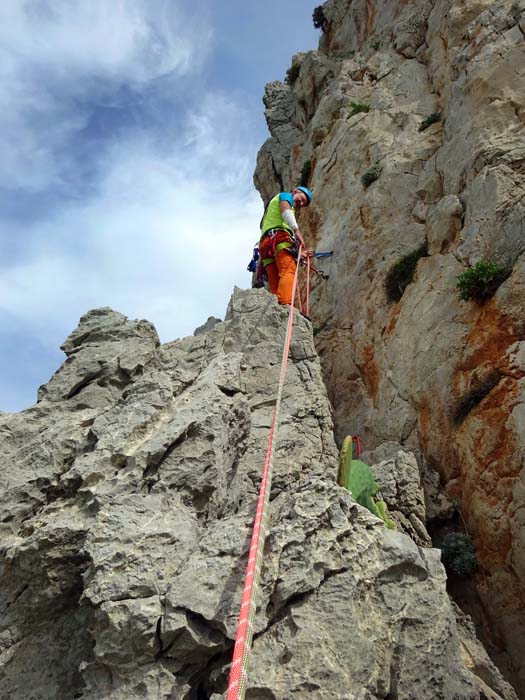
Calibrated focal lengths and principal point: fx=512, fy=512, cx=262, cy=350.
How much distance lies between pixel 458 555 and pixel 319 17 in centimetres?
2860

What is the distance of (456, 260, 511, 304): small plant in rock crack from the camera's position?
9547 millimetres

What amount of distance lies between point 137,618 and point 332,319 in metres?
11.5

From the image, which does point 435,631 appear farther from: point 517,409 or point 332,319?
point 332,319

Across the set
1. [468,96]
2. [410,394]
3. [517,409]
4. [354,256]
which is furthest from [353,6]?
[517,409]

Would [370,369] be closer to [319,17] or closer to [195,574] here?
[195,574]

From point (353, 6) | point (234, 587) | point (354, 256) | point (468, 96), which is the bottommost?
point (234, 587)

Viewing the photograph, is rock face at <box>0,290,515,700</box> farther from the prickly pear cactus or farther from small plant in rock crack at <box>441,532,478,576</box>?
small plant in rock crack at <box>441,532,478,576</box>

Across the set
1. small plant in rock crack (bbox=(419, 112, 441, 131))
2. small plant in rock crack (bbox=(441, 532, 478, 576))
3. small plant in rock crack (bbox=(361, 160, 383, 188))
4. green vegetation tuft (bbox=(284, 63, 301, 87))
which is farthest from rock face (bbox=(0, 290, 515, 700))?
green vegetation tuft (bbox=(284, 63, 301, 87))

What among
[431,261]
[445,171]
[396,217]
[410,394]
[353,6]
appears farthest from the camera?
[353,6]

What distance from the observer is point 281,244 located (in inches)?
482

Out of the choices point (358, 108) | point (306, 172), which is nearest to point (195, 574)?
point (358, 108)

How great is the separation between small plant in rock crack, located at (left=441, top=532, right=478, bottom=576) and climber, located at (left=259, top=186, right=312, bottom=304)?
5.80m

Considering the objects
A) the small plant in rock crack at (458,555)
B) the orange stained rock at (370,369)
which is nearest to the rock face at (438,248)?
the orange stained rock at (370,369)

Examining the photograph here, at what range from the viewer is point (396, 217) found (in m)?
14.3
